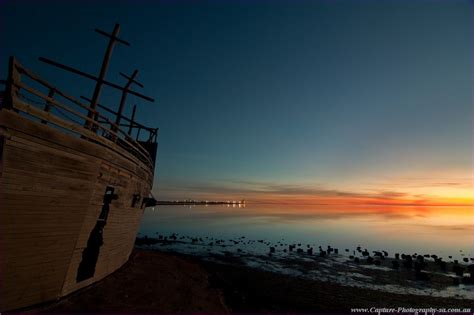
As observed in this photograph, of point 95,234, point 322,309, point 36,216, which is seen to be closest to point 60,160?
point 36,216

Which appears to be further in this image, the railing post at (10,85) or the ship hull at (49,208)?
the ship hull at (49,208)

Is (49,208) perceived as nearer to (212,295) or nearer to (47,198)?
(47,198)

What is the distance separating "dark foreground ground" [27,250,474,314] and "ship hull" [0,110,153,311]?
957mm

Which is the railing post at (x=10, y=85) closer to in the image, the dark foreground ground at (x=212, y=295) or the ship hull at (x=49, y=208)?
the ship hull at (x=49, y=208)

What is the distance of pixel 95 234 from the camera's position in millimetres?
10734

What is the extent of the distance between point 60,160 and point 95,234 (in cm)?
364

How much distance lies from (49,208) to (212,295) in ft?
33.1

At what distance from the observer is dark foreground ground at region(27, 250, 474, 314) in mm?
11039

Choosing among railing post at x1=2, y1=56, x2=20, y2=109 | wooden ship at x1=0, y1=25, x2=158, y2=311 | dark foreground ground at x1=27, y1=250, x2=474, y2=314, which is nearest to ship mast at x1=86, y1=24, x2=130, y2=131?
wooden ship at x1=0, y1=25, x2=158, y2=311

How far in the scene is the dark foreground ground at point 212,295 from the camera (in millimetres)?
11039

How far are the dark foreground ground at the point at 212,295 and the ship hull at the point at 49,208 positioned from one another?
0.96m

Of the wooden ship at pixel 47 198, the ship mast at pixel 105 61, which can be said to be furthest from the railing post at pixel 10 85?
the ship mast at pixel 105 61

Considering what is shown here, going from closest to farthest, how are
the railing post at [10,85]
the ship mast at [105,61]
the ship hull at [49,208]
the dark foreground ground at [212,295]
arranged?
the railing post at [10,85], the ship hull at [49,208], the dark foreground ground at [212,295], the ship mast at [105,61]

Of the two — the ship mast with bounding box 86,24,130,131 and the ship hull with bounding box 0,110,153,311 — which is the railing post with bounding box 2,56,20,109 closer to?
the ship hull with bounding box 0,110,153,311
